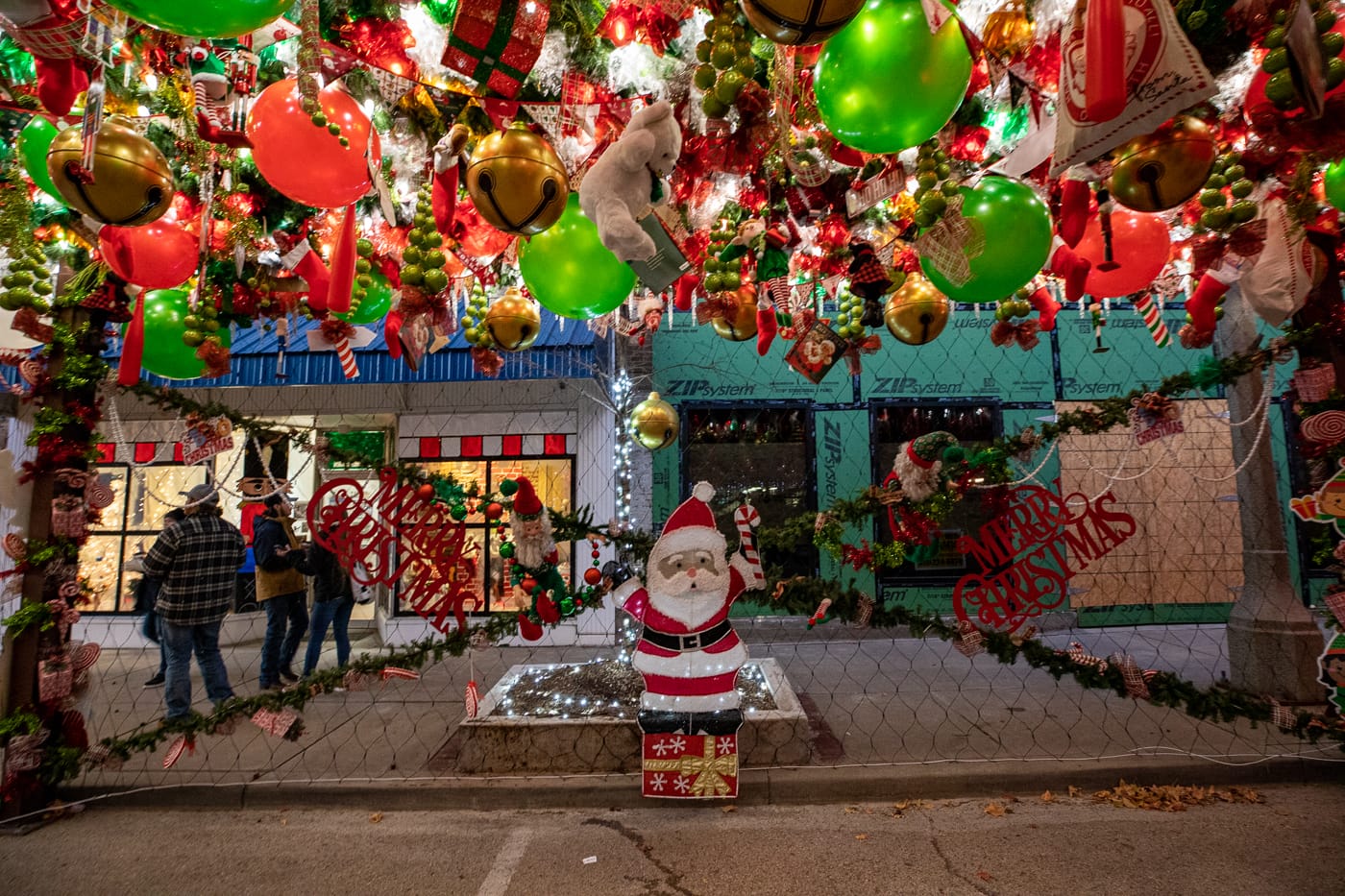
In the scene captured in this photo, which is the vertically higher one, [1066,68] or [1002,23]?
[1002,23]

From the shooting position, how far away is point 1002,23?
2205mm

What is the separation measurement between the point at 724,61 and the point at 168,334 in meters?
3.23

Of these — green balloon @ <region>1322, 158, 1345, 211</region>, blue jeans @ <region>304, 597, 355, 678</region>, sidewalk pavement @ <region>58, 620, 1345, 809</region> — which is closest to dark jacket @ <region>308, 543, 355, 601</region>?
blue jeans @ <region>304, 597, 355, 678</region>

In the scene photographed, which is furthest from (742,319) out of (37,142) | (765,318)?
(37,142)

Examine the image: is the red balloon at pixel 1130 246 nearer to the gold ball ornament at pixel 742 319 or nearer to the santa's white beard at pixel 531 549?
the gold ball ornament at pixel 742 319

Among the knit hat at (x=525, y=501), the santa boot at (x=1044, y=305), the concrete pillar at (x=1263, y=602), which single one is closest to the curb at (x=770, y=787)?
the concrete pillar at (x=1263, y=602)

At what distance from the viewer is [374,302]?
345 cm

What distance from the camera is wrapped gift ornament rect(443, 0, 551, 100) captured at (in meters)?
1.71

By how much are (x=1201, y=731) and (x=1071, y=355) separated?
198 inches

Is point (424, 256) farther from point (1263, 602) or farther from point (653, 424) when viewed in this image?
point (1263, 602)

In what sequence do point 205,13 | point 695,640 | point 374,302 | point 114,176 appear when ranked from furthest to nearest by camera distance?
1. point 374,302
2. point 695,640
3. point 114,176
4. point 205,13

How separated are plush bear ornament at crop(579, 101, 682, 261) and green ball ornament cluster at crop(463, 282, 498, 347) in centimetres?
152

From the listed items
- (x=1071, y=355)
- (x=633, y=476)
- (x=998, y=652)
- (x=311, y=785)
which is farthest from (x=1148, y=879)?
(x=1071, y=355)

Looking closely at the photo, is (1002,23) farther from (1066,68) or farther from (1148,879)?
(1148,879)
